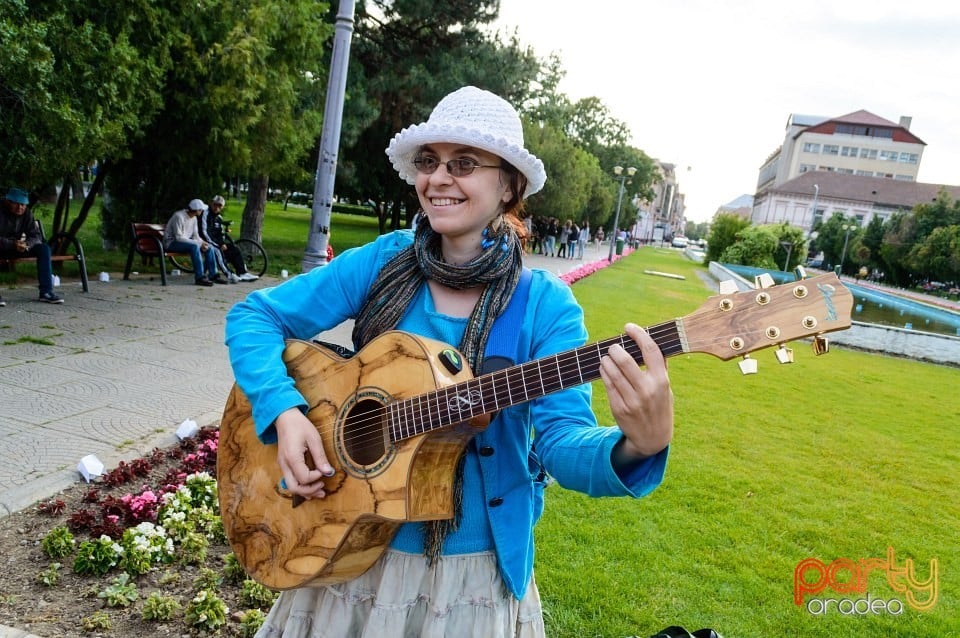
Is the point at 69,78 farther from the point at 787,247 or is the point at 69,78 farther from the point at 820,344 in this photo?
the point at 787,247

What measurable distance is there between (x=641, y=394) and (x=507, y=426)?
49 cm

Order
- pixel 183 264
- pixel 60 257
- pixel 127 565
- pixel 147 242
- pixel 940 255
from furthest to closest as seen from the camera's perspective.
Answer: pixel 940 255 < pixel 183 264 < pixel 147 242 < pixel 60 257 < pixel 127 565

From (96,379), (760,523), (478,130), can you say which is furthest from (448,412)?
(96,379)

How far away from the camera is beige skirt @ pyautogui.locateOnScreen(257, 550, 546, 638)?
172 cm

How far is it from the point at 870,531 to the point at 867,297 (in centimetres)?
3161

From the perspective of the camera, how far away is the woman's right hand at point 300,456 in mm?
1793

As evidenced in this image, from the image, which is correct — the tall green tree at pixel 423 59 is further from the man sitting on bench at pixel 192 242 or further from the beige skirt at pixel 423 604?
the beige skirt at pixel 423 604

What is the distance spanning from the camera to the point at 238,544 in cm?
204

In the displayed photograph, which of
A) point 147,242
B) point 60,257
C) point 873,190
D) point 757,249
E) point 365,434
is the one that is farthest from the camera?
point 873,190

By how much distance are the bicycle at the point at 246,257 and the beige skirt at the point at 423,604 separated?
10860 millimetres

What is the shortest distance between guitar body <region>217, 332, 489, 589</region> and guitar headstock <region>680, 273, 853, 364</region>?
0.59m

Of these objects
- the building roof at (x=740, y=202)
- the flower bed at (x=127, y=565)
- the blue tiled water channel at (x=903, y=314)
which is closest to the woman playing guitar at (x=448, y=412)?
the flower bed at (x=127, y=565)

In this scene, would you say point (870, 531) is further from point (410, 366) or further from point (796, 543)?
point (410, 366)

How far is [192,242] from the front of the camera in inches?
424
